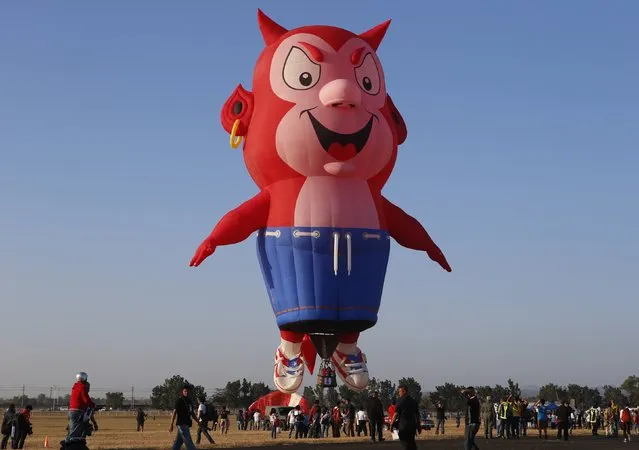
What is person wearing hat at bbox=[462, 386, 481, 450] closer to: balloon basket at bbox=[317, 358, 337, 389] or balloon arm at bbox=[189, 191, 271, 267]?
balloon basket at bbox=[317, 358, 337, 389]

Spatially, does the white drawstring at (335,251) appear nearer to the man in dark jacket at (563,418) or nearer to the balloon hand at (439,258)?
the balloon hand at (439,258)

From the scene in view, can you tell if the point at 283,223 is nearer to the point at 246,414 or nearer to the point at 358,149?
the point at 358,149

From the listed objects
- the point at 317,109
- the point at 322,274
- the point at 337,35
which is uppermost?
the point at 337,35

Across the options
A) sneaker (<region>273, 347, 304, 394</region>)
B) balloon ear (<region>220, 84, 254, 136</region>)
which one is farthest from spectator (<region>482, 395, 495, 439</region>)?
balloon ear (<region>220, 84, 254, 136</region>)

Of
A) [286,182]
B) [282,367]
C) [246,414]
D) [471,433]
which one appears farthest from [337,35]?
[246,414]

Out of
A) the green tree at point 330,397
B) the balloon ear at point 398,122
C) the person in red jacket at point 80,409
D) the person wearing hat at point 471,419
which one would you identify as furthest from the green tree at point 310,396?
the person in red jacket at point 80,409

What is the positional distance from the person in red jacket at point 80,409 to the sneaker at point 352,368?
12.9 m

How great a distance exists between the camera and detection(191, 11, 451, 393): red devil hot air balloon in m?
23.8

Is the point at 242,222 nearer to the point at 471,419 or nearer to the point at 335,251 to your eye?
the point at 335,251

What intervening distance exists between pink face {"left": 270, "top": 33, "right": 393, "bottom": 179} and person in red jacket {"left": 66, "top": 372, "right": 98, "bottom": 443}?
11.0 metres

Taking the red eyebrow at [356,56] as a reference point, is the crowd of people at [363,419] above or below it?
below

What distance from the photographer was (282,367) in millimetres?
26234

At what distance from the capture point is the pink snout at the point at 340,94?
23578mm

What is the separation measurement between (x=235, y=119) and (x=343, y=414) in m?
13.3
